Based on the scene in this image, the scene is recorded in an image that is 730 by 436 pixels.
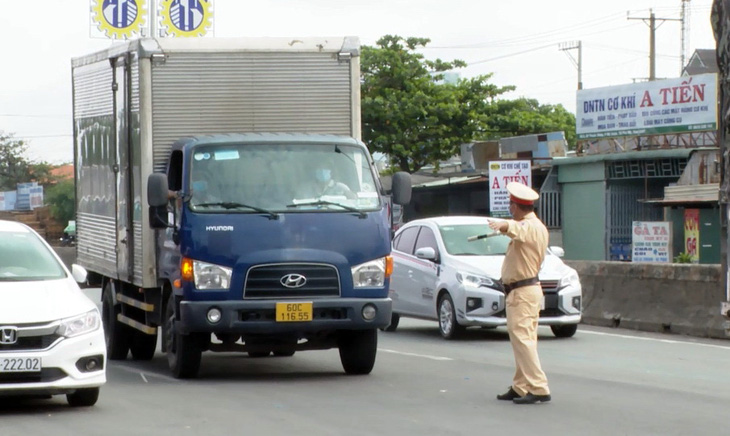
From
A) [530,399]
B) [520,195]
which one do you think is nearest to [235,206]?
[520,195]

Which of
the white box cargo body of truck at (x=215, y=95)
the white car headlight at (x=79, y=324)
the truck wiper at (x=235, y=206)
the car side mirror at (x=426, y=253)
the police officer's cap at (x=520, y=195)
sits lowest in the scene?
the white car headlight at (x=79, y=324)

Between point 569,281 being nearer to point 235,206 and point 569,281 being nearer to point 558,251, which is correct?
point 558,251

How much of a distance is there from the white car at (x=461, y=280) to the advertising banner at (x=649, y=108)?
1709 centimetres

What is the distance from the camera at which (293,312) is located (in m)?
12.1

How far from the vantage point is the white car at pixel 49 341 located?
973 centimetres

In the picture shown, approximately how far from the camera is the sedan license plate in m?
9.66

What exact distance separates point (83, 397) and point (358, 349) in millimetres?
3431

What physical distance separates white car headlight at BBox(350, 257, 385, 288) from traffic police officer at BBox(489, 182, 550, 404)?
6.08ft

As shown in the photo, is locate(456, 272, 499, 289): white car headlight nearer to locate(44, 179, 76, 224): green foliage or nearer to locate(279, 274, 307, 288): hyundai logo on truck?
locate(279, 274, 307, 288): hyundai logo on truck

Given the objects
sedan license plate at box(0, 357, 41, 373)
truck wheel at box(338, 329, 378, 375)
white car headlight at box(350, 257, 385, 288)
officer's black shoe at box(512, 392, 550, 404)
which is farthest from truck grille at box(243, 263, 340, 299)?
sedan license plate at box(0, 357, 41, 373)

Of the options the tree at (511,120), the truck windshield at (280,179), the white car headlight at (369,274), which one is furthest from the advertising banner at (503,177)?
the tree at (511,120)

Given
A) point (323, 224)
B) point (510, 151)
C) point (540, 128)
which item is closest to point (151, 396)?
point (323, 224)

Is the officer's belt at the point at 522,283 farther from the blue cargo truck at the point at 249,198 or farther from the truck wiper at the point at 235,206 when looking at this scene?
the truck wiper at the point at 235,206

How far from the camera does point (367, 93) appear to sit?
174 ft
